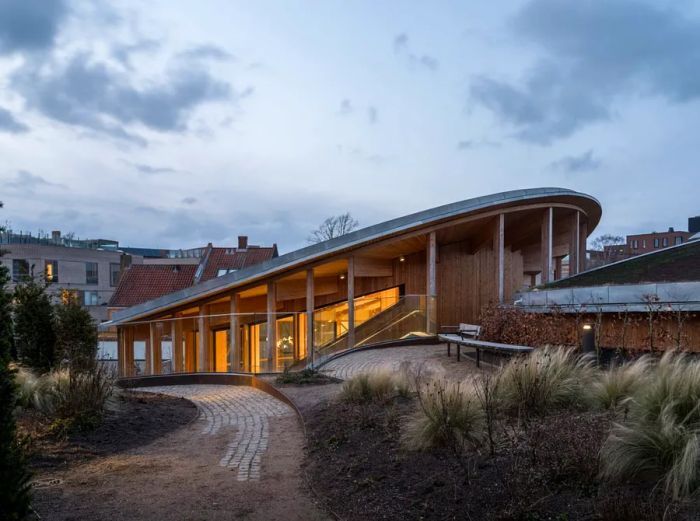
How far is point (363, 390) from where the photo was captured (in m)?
6.93

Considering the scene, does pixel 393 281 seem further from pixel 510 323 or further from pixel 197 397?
pixel 197 397

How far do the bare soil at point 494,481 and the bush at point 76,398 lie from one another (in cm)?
328

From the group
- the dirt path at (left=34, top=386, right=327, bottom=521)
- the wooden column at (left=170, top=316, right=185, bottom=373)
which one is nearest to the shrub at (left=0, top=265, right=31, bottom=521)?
the dirt path at (left=34, top=386, right=327, bottom=521)

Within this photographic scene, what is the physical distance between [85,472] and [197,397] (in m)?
5.30

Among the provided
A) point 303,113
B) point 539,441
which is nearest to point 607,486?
point 539,441

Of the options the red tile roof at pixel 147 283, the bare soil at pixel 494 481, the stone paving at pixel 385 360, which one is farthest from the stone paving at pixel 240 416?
the red tile roof at pixel 147 283

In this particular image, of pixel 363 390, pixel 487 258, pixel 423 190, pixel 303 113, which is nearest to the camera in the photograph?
pixel 363 390

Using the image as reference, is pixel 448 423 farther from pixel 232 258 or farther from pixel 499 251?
pixel 232 258

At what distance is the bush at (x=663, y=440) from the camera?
3020 mm

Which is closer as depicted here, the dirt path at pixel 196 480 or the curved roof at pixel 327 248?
the dirt path at pixel 196 480

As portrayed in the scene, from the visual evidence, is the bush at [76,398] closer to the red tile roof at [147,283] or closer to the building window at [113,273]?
the red tile roof at [147,283]

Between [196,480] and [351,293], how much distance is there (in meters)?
11.5

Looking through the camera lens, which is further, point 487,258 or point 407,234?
point 487,258

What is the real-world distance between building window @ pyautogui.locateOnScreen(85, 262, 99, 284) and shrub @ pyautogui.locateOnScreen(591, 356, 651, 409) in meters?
50.2
